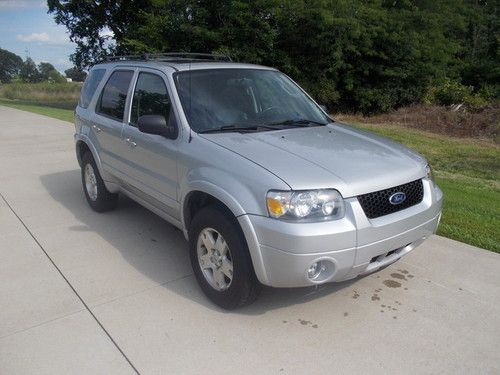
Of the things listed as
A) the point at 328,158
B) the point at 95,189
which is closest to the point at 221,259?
the point at 328,158

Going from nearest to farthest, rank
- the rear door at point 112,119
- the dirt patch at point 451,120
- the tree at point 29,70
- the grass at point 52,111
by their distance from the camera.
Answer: the rear door at point 112,119 < the dirt patch at point 451,120 < the grass at point 52,111 < the tree at point 29,70

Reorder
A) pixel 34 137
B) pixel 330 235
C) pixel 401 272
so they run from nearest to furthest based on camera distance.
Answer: pixel 330 235, pixel 401 272, pixel 34 137

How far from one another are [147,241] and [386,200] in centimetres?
261

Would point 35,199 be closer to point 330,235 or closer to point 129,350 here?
point 129,350

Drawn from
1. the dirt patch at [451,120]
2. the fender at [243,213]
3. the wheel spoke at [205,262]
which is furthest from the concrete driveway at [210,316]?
the dirt patch at [451,120]

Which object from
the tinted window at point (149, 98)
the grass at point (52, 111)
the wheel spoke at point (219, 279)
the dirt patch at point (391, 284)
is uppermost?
the tinted window at point (149, 98)

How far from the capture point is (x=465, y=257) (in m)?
4.28

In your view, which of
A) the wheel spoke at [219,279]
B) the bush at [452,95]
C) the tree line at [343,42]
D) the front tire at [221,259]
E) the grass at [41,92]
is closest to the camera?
the front tire at [221,259]

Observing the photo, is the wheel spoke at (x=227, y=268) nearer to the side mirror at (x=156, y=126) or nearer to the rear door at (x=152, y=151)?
the rear door at (x=152, y=151)

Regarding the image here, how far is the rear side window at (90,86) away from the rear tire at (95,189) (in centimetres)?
65

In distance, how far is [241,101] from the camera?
4094 mm

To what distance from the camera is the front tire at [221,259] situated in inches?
123

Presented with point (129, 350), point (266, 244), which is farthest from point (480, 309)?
point (129, 350)

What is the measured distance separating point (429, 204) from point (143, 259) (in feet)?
8.48
